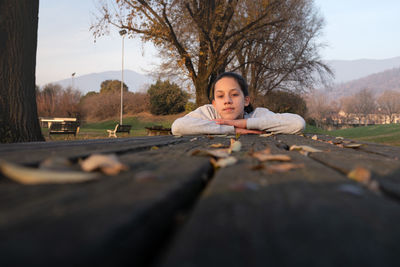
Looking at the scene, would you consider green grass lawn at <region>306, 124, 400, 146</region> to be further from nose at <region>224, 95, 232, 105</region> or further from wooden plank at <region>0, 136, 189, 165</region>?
wooden plank at <region>0, 136, 189, 165</region>

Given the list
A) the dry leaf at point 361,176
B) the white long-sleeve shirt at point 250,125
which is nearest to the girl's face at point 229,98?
the white long-sleeve shirt at point 250,125

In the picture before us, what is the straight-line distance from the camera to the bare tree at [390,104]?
189ft

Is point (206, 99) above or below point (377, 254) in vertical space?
above

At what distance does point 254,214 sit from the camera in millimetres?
419

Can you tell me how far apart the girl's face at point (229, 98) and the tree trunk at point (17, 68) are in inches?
142

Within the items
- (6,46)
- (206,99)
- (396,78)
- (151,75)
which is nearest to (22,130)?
(6,46)

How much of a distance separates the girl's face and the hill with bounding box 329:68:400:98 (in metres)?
125

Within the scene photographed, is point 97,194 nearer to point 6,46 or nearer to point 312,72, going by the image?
point 6,46

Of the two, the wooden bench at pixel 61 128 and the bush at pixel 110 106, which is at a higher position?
the bush at pixel 110 106

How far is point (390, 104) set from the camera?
5897 cm

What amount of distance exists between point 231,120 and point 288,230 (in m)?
3.06

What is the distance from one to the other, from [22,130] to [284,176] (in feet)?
18.1

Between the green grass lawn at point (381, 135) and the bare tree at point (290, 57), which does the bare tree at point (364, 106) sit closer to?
the green grass lawn at point (381, 135)

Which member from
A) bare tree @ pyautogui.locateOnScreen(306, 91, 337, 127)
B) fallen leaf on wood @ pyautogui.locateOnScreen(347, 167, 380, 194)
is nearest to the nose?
fallen leaf on wood @ pyautogui.locateOnScreen(347, 167, 380, 194)
